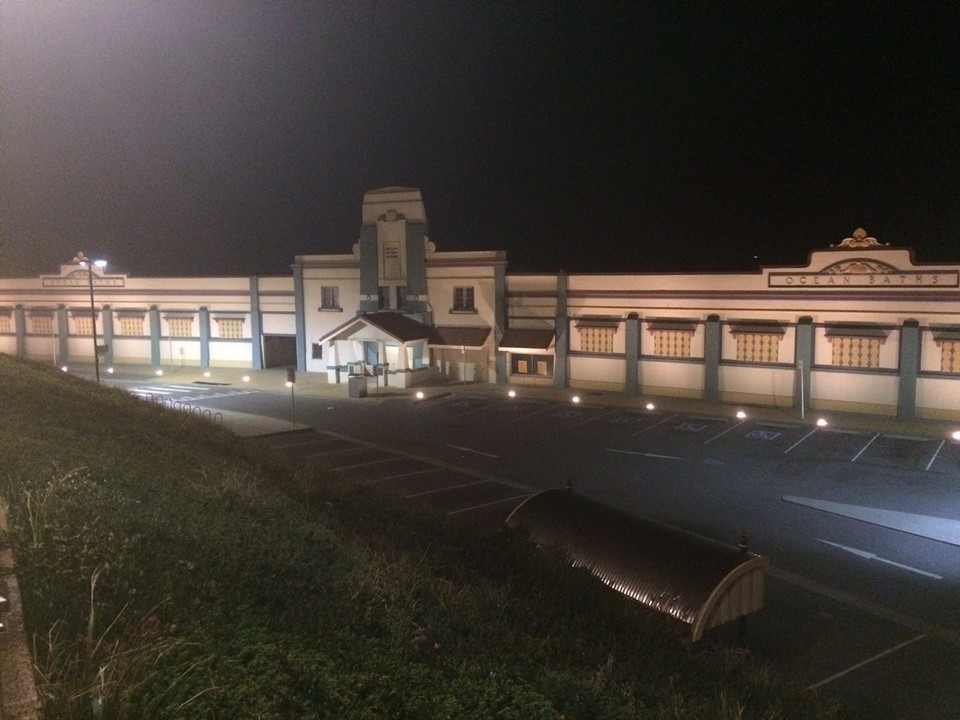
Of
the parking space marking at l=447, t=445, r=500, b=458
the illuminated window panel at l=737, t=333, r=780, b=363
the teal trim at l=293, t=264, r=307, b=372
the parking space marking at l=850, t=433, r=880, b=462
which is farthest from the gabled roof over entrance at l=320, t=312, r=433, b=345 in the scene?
the parking space marking at l=850, t=433, r=880, b=462

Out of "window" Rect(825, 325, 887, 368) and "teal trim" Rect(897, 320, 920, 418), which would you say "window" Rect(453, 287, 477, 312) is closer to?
"window" Rect(825, 325, 887, 368)

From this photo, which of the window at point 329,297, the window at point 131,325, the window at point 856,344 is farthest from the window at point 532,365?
the window at point 131,325

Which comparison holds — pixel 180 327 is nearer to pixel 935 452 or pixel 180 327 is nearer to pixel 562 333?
pixel 562 333

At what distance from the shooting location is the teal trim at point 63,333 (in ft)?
167

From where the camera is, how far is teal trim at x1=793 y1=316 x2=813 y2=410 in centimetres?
3117

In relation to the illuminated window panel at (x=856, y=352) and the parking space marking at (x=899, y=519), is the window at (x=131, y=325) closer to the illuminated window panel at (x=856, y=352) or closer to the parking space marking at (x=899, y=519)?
the illuminated window panel at (x=856, y=352)

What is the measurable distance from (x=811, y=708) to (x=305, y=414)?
2573 cm

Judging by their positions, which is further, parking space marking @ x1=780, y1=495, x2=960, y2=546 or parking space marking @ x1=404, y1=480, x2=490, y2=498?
parking space marking @ x1=404, y1=480, x2=490, y2=498

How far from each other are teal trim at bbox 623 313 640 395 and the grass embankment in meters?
23.7

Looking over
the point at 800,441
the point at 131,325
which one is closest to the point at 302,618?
the point at 800,441

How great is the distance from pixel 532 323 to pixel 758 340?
1098 centimetres

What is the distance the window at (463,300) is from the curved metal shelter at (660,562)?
27.8 metres

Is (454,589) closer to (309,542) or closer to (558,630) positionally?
(558,630)

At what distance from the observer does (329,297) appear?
44.3 metres
